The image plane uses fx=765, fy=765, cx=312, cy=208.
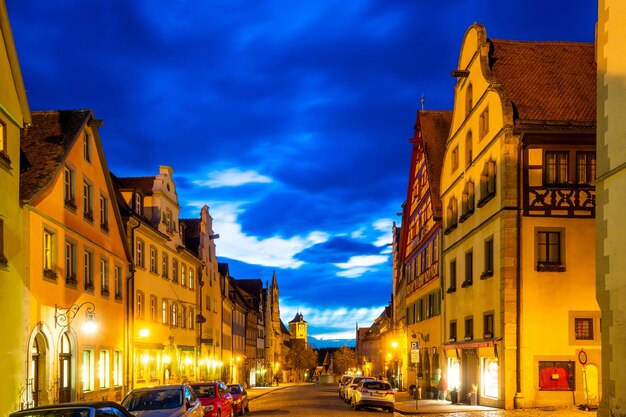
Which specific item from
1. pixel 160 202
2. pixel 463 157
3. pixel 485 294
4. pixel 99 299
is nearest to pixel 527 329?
pixel 485 294

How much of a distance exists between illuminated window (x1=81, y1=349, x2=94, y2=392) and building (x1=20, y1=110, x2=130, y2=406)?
4 cm

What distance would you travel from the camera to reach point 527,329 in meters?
29.2

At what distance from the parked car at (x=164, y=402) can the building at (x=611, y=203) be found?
9.70m

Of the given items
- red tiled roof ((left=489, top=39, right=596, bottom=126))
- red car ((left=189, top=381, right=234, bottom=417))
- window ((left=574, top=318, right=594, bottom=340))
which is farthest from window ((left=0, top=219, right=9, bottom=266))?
window ((left=574, top=318, right=594, bottom=340))

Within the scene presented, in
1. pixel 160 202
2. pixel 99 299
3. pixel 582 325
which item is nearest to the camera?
pixel 582 325

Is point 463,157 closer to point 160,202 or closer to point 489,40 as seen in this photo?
point 489,40

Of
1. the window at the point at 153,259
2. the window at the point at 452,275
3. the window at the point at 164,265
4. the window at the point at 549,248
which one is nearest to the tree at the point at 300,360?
the window at the point at 164,265

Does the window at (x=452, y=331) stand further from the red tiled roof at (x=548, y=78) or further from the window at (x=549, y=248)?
the red tiled roof at (x=548, y=78)

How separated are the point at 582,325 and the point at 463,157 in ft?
36.3

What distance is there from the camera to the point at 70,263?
93.4 feet

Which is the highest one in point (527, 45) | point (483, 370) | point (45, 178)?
point (527, 45)

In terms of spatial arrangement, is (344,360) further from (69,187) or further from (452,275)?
(69,187)

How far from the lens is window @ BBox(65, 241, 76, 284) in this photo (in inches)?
1094

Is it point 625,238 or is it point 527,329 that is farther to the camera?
point 527,329
